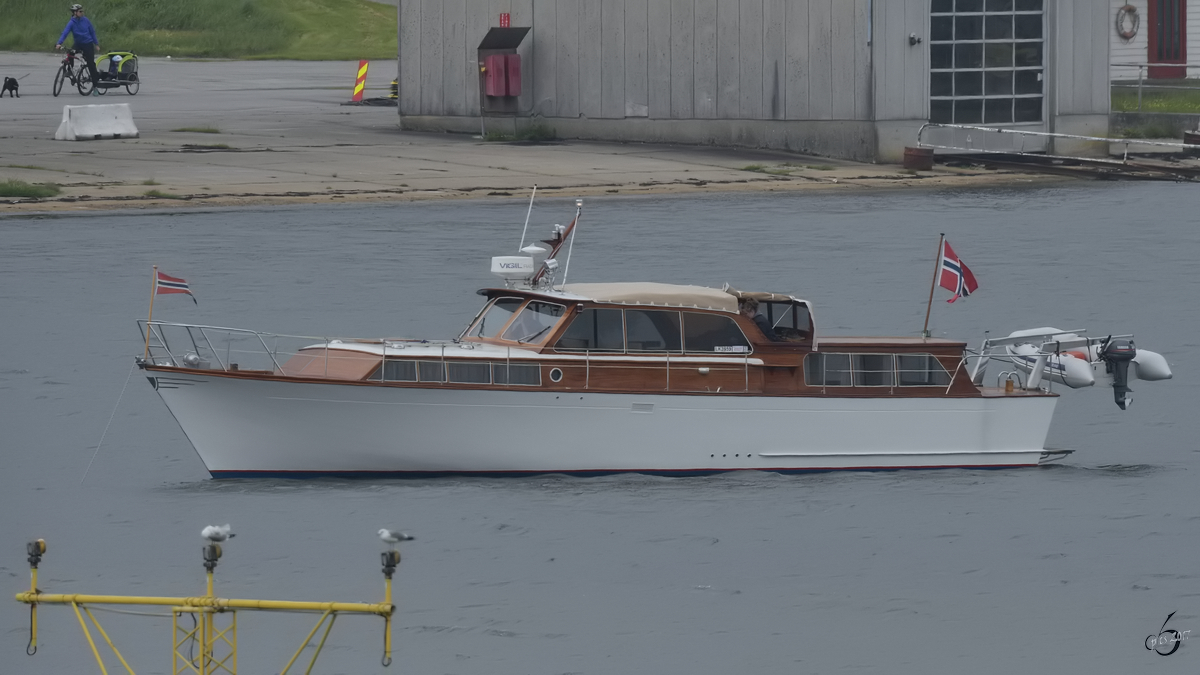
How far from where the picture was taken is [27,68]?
3088 inches

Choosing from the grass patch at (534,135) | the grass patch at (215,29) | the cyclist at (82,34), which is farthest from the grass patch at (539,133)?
the grass patch at (215,29)

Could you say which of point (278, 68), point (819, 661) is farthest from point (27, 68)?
point (819, 661)

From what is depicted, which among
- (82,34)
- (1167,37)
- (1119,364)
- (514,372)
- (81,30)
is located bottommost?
(1119,364)

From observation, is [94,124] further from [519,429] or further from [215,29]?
[215,29]

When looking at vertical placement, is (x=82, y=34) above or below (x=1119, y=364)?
above

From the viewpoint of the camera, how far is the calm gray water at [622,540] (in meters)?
17.1

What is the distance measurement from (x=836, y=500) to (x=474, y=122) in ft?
116

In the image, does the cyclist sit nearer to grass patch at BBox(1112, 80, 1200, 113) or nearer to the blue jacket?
the blue jacket

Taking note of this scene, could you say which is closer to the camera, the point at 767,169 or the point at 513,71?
the point at 767,169

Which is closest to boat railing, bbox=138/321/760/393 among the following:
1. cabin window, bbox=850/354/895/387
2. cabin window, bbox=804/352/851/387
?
cabin window, bbox=804/352/851/387

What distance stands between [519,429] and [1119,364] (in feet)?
24.9

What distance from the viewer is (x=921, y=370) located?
2273 centimetres

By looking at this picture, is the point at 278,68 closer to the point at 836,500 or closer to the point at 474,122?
the point at 474,122

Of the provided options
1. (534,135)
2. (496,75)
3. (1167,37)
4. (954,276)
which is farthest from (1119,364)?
(1167,37)
